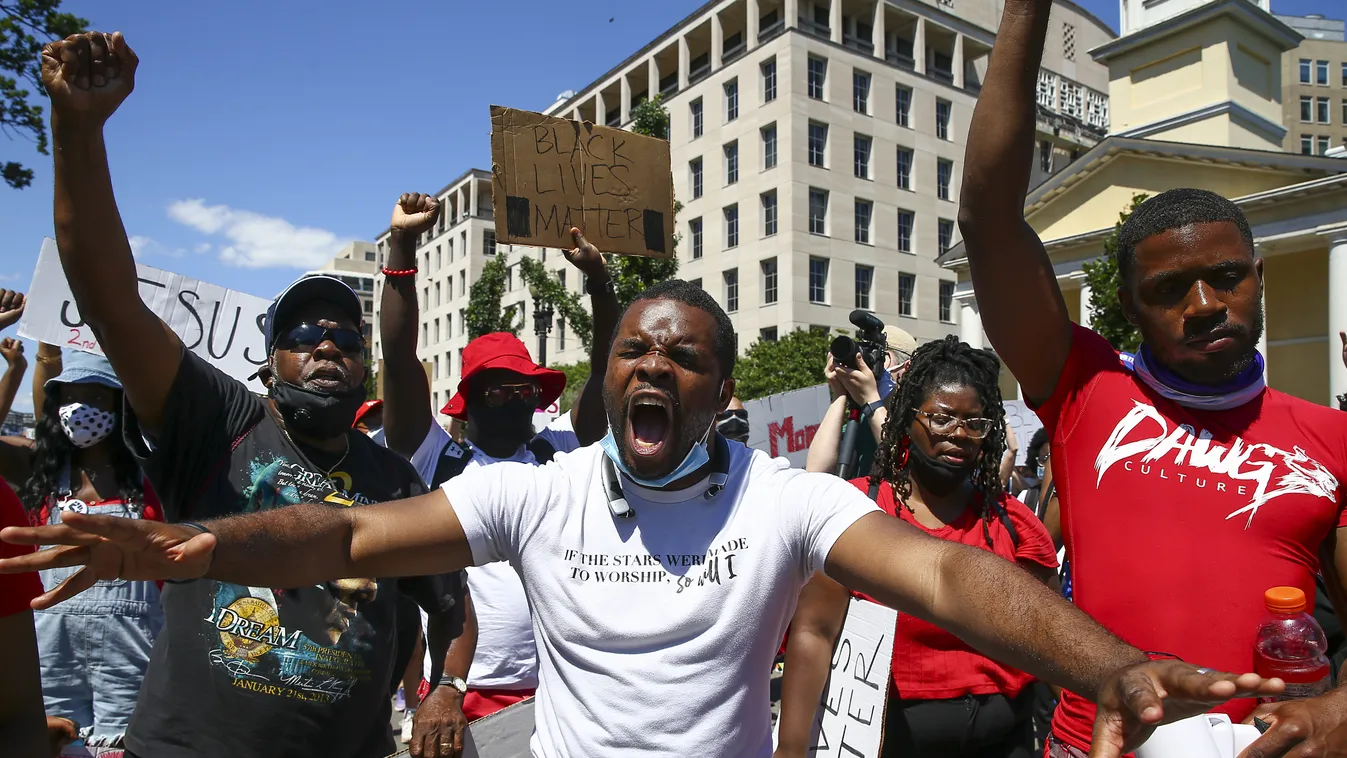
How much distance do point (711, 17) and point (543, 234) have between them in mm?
43906

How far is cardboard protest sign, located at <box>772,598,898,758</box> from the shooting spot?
2766 mm

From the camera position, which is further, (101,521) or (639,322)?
(639,322)

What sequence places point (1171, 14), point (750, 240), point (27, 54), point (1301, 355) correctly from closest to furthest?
point (27, 54)
point (1301, 355)
point (1171, 14)
point (750, 240)

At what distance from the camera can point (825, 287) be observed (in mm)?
39844

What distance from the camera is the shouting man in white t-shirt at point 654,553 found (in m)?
1.73

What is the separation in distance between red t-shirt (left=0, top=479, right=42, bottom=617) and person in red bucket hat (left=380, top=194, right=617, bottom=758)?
1152mm

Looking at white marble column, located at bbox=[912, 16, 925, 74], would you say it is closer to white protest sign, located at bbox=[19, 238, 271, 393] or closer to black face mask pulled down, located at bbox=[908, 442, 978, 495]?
white protest sign, located at bbox=[19, 238, 271, 393]

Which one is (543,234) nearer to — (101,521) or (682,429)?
(682,429)

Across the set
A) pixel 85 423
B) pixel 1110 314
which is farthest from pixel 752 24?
pixel 85 423

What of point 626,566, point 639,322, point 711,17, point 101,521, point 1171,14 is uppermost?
point 711,17

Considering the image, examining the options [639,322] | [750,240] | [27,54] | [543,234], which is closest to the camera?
[639,322]

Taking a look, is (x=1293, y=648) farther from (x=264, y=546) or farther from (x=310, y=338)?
(x=310, y=338)

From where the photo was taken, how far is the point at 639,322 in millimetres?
2145

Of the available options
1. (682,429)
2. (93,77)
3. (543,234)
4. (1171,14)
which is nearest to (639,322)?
(682,429)
